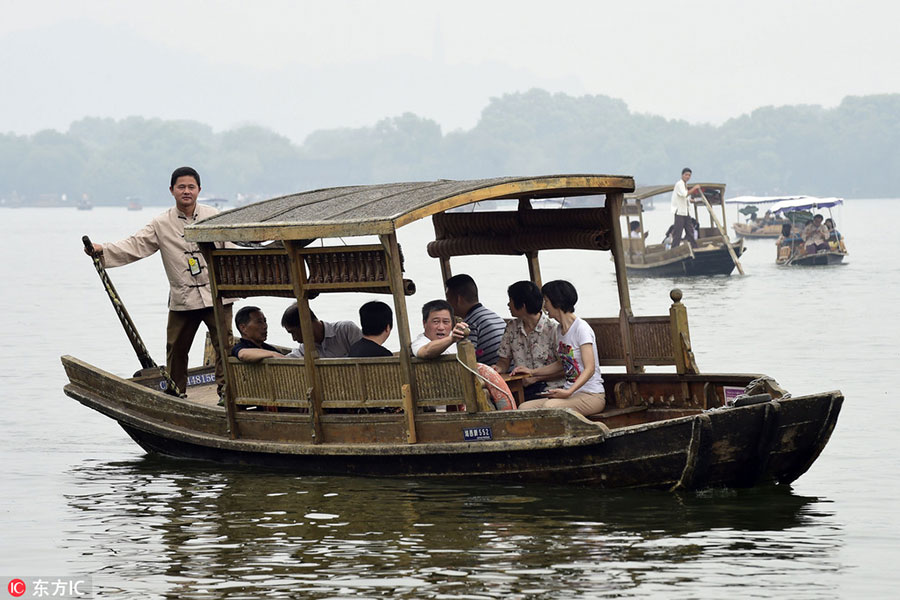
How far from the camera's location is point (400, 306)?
8664mm

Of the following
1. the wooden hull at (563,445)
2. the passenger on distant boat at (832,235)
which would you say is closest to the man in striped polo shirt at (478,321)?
the wooden hull at (563,445)

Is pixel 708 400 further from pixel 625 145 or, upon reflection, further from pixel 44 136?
pixel 44 136

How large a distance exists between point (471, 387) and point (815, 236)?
28.3 meters

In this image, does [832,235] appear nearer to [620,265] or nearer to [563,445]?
[620,265]

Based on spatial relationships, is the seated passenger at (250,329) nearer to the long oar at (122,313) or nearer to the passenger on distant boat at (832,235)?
the long oar at (122,313)

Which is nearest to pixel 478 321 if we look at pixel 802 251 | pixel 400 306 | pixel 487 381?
pixel 487 381

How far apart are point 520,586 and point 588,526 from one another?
132 centimetres

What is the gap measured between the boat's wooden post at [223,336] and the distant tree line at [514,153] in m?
136

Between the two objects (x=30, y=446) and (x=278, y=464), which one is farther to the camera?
(x=30, y=446)

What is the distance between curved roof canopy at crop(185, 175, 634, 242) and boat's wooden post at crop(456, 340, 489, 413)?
2.97 feet

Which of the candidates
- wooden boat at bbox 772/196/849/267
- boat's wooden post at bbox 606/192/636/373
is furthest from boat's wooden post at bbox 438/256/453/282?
wooden boat at bbox 772/196/849/267

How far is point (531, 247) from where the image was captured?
10602mm

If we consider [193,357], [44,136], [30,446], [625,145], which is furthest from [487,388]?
[44,136]

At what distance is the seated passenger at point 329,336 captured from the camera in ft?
32.3
